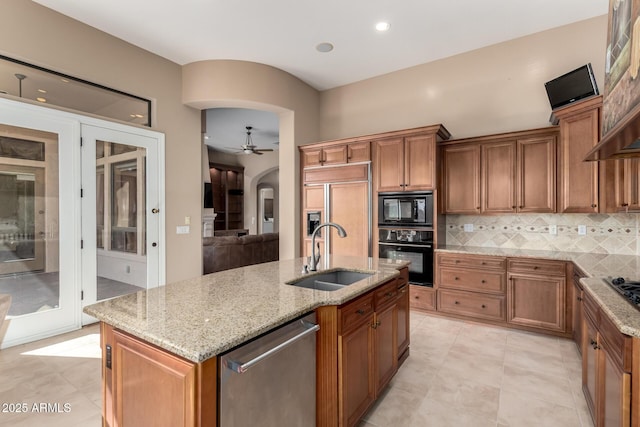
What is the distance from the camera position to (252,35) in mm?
3748

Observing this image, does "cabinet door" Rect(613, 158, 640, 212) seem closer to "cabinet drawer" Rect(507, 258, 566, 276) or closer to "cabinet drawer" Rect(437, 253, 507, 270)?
"cabinet drawer" Rect(507, 258, 566, 276)

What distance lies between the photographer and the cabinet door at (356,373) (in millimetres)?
1627

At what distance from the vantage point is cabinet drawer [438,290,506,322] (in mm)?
3463

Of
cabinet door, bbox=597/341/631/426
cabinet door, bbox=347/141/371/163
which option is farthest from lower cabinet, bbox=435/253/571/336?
cabinet door, bbox=597/341/631/426

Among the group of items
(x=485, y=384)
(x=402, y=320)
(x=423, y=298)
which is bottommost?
(x=485, y=384)

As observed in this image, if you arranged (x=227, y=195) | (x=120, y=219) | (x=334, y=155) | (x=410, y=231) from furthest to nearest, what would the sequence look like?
(x=227, y=195) < (x=334, y=155) < (x=410, y=231) < (x=120, y=219)

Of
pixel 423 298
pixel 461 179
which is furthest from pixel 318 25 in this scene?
pixel 423 298

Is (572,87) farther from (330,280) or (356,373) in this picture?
(356,373)

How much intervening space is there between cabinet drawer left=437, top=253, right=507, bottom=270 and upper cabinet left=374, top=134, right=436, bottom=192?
86 centimetres

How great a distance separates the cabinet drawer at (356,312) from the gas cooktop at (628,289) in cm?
128

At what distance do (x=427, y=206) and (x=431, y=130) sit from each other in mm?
927

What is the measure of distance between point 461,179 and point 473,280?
124cm

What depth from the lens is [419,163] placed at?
3.93m

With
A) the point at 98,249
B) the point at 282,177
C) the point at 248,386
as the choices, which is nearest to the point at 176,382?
the point at 248,386
